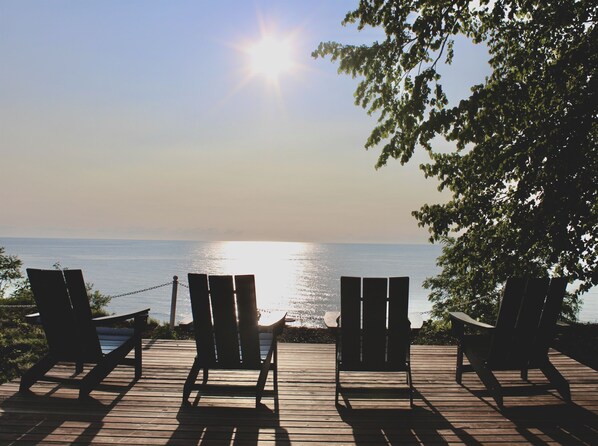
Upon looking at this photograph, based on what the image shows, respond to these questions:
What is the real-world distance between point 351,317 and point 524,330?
5.35ft

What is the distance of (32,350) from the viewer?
236 inches

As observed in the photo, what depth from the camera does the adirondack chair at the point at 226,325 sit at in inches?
139

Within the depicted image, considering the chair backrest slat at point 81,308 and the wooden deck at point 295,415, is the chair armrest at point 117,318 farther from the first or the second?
the wooden deck at point 295,415

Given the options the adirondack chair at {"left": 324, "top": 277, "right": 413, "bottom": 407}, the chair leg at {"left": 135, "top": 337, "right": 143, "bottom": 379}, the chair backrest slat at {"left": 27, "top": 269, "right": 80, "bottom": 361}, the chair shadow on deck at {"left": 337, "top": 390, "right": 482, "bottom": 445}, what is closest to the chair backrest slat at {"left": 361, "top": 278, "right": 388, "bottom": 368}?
the adirondack chair at {"left": 324, "top": 277, "right": 413, "bottom": 407}

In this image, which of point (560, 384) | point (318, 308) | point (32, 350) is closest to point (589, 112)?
point (560, 384)

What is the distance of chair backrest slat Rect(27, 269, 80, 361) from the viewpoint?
12.2ft

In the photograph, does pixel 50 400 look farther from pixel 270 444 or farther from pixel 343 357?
pixel 343 357

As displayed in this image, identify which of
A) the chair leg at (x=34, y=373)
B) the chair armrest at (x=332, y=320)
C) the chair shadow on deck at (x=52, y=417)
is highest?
the chair armrest at (x=332, y=320)

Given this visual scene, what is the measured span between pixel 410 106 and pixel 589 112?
256 cm

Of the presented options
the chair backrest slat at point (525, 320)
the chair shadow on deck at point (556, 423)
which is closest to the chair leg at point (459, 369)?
the chair backrest slat at point (525, 320)

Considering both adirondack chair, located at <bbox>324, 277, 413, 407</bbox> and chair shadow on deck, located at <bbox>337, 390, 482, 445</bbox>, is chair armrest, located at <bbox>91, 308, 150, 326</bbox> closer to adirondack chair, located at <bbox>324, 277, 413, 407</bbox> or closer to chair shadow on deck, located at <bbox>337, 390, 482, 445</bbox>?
adirondack chair, located at <bbox>324, 277, 413, 407</bbox>

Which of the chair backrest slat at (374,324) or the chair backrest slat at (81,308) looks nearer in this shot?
the chair backrest slat at (374,324)

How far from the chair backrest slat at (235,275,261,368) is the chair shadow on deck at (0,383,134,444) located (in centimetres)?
129

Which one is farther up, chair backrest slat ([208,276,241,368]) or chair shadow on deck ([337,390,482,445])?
chair backrest slat ([208,276,241,368])
